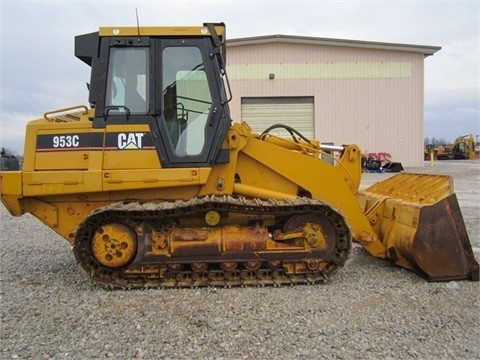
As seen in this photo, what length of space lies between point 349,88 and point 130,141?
22388 mm

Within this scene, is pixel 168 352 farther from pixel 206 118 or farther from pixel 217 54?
pixel 217 54

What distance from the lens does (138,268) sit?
5188 mm

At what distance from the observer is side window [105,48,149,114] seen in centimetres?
543

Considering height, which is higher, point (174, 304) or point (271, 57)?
point (271, 57)

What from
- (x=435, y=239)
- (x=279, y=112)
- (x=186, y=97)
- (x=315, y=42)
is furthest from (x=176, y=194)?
(x=315, y=42)

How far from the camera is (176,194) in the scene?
18.3 ft

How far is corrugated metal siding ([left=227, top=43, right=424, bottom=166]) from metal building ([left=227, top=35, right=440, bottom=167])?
0.18 ft

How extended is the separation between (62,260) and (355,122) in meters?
22.1

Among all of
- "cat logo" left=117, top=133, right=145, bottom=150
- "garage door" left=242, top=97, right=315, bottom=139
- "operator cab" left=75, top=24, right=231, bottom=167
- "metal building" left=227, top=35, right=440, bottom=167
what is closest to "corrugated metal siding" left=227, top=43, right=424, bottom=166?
"metal building" left=227, top=35, right=440, bottom=167

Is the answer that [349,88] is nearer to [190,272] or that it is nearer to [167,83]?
[167,83]

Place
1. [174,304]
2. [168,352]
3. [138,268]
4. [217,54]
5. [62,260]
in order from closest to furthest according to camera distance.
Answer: [168,352] < [174,304] < [138,268] < [217,54] < [62,260]

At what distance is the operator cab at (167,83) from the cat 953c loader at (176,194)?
0.04 feet

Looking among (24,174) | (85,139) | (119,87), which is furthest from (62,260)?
(119,87)

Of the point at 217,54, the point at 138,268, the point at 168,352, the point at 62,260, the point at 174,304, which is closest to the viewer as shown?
the point at 168,352
